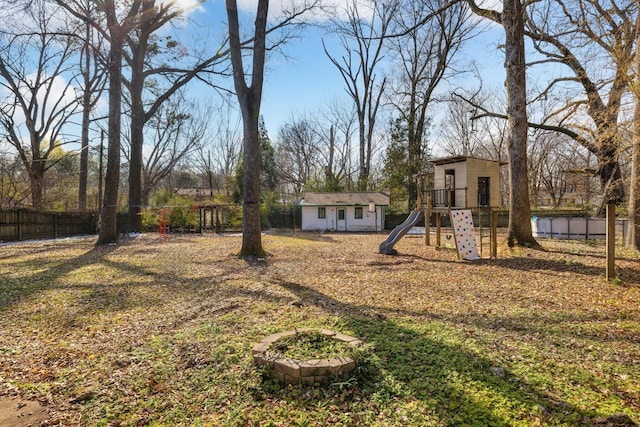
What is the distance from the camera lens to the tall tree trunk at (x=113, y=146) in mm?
13938

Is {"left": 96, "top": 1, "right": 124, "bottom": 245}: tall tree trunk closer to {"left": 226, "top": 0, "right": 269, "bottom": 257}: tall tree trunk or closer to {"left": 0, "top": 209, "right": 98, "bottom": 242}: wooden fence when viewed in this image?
{"left": 0, "top": 209, "right": 98, "bottom": 242}: wooden fence

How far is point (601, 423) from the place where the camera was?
241cm

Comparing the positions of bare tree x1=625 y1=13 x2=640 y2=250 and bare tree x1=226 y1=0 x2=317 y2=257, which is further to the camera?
bare tree x1=226 y1=0 x2=317 y2=257

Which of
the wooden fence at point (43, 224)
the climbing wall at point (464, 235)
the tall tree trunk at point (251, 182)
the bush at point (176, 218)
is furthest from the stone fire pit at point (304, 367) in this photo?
the bush at point (176, 218)

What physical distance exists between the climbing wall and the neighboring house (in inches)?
564

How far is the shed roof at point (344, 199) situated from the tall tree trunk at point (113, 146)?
13.6 metres

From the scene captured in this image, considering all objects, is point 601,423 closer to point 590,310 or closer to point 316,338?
point 316,338

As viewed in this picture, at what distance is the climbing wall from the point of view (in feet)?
33.9

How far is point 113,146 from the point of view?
1409 cm

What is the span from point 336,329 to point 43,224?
1989 centimetres

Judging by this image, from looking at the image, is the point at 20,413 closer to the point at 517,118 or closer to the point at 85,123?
the point at 517,118

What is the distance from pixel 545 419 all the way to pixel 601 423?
0.34m

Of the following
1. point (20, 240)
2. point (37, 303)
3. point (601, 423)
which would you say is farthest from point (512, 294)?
point (20, 240)

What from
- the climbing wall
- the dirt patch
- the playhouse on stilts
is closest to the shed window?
the playhouse on stilts
